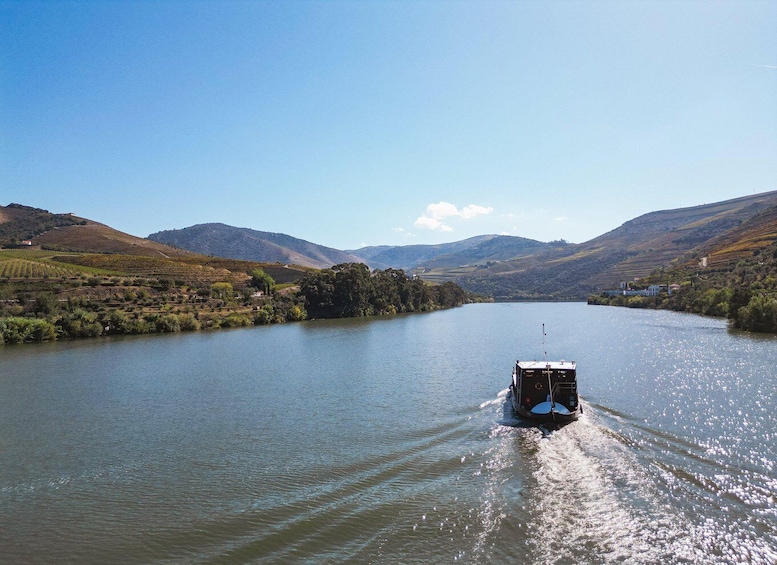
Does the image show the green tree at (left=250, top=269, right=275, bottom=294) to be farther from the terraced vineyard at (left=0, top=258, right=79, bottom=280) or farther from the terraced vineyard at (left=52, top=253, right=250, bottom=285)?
the terraced vineyard at (left=0, top=258, right=79, bottom=280)

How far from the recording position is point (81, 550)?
43.9 feet

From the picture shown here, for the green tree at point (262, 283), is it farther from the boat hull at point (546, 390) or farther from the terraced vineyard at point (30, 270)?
the boat hull at point (546, 390)

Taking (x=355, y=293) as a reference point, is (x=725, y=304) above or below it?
below

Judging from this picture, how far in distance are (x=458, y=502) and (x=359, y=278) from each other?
97023mm

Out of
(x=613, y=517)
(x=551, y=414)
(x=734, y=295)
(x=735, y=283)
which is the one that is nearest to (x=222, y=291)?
(x=734, y=295)

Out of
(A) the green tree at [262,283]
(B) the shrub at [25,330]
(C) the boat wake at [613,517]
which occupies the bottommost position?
(C) the boat wake at [613,517]

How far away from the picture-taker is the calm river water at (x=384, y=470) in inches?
520

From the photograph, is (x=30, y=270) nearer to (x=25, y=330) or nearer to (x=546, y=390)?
(x=25, y=330)

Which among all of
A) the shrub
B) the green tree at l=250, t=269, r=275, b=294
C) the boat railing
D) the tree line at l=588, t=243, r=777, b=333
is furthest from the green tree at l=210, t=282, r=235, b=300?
the tree line at l=588, t=243, r=777, b=333

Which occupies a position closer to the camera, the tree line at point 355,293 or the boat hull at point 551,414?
the boat hull at point 551,414

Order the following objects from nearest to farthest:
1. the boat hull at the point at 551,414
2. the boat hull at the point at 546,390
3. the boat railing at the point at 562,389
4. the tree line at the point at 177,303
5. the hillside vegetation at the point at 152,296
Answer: the boat hull at the point at 551,414
the boat hull at the point at 546,390
the boat railing at the point at 562,389
the tree line at the point at 177,303
the hillside vegetation at the point at 152,296

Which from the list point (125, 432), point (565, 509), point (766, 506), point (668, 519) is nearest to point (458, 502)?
point (565, 509)

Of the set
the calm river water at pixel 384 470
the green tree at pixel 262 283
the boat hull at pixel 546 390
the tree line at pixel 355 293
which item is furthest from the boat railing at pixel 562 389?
the green tree at pixel 262 283

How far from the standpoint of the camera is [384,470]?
18.1 metres
